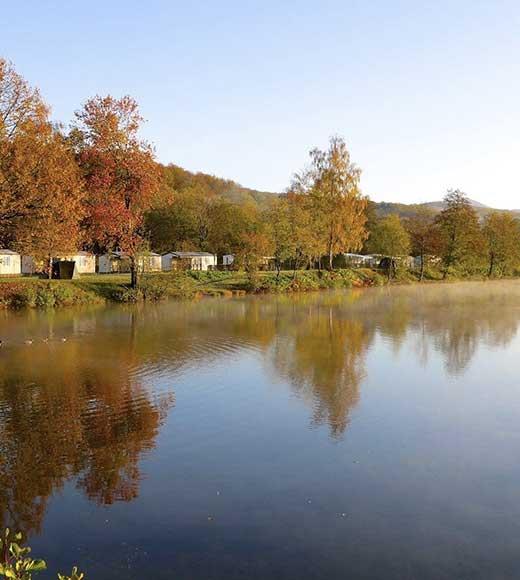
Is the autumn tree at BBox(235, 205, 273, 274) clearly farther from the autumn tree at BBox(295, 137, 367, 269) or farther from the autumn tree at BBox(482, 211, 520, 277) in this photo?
the autumn tree at BBox(482, 211, 520, 277)

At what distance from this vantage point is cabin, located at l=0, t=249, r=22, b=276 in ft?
179

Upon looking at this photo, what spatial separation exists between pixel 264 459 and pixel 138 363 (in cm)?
949

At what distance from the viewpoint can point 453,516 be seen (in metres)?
8.21

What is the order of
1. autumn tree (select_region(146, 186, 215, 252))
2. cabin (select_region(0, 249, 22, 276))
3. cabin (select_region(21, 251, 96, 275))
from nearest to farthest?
cabin (select_region(0, 249, 22, 276)) < cabin (select_region(21, 251, 96, 275)) < autumn tree (select_region(146, 186, 215, 252))

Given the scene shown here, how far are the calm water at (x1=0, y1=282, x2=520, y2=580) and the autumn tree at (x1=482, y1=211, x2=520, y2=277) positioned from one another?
2762 inches

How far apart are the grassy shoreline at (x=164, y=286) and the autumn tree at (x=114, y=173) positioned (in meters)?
3.32

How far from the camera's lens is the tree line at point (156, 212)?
25.7m

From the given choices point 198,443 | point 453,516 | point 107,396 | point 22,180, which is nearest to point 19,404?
point 107,396

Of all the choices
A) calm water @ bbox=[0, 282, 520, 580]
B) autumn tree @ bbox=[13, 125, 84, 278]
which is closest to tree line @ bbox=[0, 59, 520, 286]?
autumn tree @ bbox=[13, 125, 84, 278]

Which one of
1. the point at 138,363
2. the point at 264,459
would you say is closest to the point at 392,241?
the point at 138,363

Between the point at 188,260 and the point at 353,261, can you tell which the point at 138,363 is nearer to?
the point at 188,260

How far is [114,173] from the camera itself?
41.9m

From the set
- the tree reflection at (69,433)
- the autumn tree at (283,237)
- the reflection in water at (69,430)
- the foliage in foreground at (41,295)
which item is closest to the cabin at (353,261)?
the autumn tree at (283,237)

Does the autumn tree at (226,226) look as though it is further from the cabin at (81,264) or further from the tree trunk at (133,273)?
the tree trunk at (133,273)
